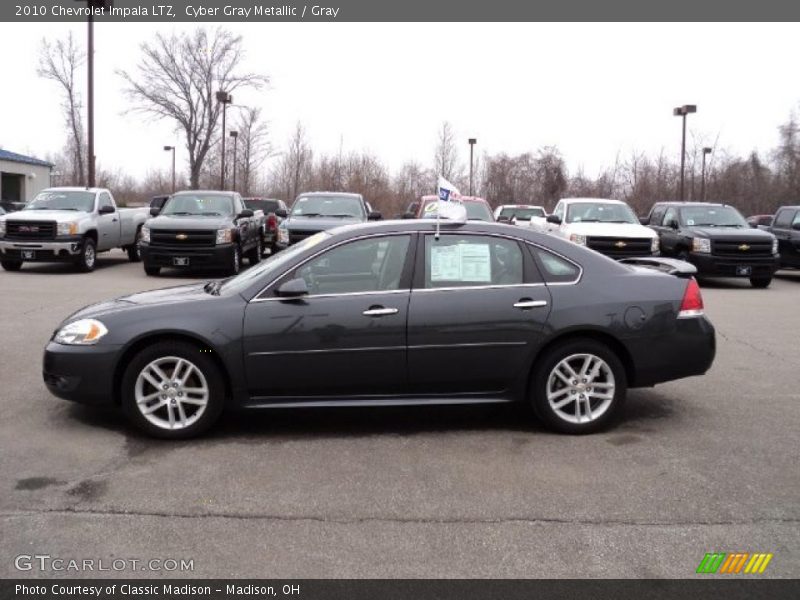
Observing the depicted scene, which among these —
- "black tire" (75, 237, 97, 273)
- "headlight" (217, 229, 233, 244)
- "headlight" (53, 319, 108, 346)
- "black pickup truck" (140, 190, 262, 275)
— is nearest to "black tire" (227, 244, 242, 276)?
"black pickup truck" (140, 190, 262, 275)

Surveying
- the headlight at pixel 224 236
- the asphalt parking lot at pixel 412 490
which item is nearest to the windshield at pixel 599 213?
the headlight at pixel 224 236

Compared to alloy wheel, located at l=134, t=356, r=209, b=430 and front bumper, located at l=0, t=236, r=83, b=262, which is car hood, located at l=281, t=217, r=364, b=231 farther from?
alloy wheel, located at l=134, t=356, r=209, b=430

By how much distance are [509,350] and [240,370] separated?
192 cm

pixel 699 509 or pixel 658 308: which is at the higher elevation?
pixel 658 308

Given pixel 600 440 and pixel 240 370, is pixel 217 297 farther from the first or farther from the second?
pixel 600 440

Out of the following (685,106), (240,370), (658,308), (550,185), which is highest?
(685,106)

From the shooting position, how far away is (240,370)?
519 cm

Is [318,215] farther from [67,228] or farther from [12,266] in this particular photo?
[12,266]

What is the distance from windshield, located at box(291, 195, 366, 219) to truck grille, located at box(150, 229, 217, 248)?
192 centimetres

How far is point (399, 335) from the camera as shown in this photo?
526 cm

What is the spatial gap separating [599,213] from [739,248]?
3.12 metres

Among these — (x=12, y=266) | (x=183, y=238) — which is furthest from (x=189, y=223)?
(x=12, y=266)

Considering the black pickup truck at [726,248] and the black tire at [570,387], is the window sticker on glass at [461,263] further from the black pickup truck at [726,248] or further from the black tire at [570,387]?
the black pickup truck at [726,248]

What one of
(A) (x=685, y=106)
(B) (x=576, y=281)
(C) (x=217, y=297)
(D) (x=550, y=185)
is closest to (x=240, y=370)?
(C) (x=217, y=297)
